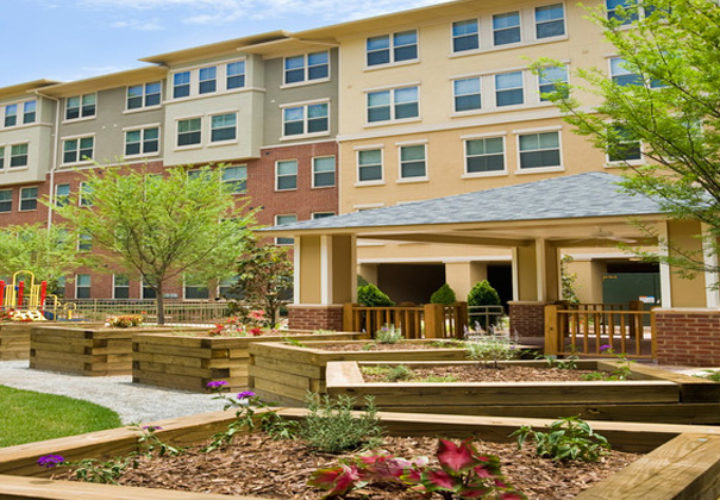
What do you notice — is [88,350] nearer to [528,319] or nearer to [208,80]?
[528,319]

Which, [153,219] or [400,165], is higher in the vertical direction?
[400,165]

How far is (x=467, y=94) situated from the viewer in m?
27.2

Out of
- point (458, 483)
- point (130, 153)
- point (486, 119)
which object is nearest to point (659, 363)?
point (458, 483)

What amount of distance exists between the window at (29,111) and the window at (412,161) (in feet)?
80.4

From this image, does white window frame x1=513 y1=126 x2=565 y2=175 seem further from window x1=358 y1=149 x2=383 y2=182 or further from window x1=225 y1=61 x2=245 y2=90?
window x1=225 y1=61 x2=245 y2=90

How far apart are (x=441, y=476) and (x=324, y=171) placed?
93.3 feet

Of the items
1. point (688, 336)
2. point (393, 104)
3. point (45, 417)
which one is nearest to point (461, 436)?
point (45, 417)

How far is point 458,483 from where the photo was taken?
2.51 metres

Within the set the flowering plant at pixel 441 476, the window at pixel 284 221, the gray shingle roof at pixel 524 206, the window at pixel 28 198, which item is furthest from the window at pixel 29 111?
the flowering plant at pixel 441 476

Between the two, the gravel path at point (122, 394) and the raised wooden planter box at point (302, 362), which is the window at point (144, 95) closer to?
the gravel path at point (122, 394)

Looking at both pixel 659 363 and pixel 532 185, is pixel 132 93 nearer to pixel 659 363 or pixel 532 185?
pixel 532 185

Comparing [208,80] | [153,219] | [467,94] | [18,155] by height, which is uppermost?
[208,80]

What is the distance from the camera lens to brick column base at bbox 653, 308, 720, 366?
1038 centimetres

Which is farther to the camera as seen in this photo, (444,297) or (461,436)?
(444,297)
